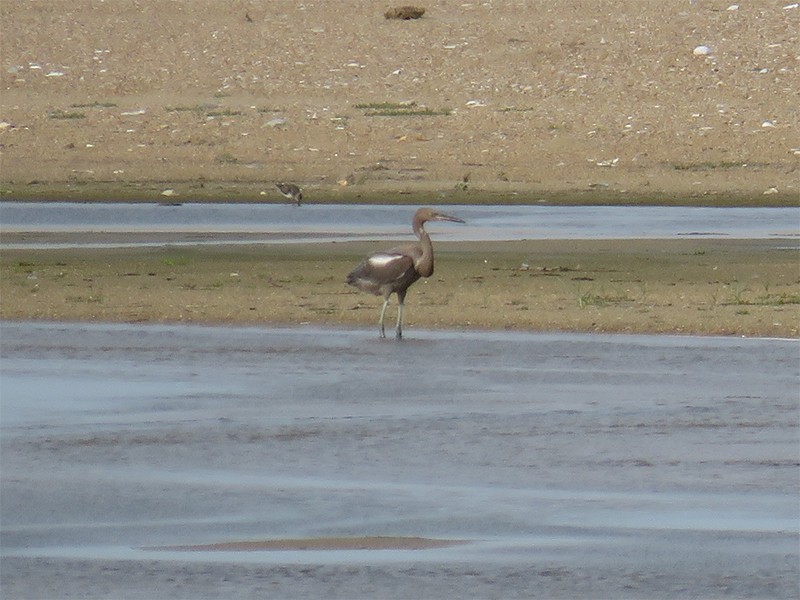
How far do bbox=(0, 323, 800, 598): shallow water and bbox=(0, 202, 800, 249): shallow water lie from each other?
755cm

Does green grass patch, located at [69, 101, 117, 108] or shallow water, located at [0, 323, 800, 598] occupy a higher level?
green grass patch, located at [69, 101, 117, 108]

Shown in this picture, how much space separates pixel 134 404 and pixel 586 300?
540 centimetres

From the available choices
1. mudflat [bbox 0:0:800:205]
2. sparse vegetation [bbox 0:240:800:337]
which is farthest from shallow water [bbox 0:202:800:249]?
mudflat [bbox 0:0:800:205]

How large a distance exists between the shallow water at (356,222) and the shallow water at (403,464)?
755cm

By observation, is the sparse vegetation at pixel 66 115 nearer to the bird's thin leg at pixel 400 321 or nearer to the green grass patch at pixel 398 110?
the green grass patch at pixel 398 110

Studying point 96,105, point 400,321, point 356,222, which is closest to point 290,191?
point 356,222

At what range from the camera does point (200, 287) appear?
16.2m

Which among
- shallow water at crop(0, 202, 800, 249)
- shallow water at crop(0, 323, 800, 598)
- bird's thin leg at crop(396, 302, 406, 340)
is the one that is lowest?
Answer: shallow water at crop(0, 323, 800, 598)

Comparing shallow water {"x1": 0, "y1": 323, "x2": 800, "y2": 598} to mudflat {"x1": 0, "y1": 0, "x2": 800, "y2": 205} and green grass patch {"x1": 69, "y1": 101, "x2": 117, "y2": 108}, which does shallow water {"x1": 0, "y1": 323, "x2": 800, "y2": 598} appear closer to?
mudflat {"x1": 0, "y1": 0, "x2": 800, "y2": 205}

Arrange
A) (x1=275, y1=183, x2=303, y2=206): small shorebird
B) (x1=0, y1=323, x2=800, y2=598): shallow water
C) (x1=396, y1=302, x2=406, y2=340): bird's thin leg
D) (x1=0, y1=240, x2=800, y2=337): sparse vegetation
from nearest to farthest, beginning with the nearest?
1. (x1=0, y1=323, x2=800, y2=598): shallow water
2. (x1=396, y1=302, x2=406, y2=340): bird's thin leg
3. (x1=0, y1=240, x2=800, y2=337): sparse vegetation
4. (x1=275, y1=183, x2=303, y2=206): small shorebird

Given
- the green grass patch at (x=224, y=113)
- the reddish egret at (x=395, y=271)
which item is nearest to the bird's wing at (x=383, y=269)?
the reddish egret at (x=395, y=271)

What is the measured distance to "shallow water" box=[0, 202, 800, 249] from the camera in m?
20.8

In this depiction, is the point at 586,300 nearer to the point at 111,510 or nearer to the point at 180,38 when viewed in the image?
the point at 111,510

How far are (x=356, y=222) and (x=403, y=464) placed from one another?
1385 centimetres
